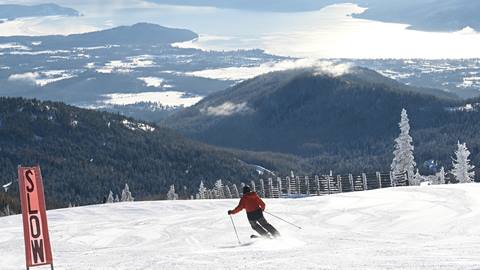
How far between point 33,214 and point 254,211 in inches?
368

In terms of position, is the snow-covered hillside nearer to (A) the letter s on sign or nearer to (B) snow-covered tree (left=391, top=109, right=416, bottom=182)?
Answer: (A) the letter s on sign

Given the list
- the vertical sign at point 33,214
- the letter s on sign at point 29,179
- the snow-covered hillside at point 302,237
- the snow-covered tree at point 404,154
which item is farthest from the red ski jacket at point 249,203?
the snow-covered tree at point 404,154

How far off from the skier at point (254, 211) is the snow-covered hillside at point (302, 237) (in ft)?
1.87

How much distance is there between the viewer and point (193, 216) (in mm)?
33250

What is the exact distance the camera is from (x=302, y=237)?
1006 inches

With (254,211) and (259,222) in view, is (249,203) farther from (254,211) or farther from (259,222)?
(259,222)

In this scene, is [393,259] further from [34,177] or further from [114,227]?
[114,227]

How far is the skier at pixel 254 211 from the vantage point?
2500 cm

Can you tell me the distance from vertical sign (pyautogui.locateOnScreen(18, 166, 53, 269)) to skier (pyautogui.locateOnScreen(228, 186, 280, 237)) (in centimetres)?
889

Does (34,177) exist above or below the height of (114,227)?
above

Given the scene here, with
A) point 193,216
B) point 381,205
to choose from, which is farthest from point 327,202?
point 193,216

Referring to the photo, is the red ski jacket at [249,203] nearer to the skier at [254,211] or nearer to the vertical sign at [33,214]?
the skier at [254,211]

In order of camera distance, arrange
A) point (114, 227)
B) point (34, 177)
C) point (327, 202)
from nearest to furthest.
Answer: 1. point (34, 177)
2. point (114, 227)
3. point (327, 202)

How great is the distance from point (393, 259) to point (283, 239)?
6.58 meters
